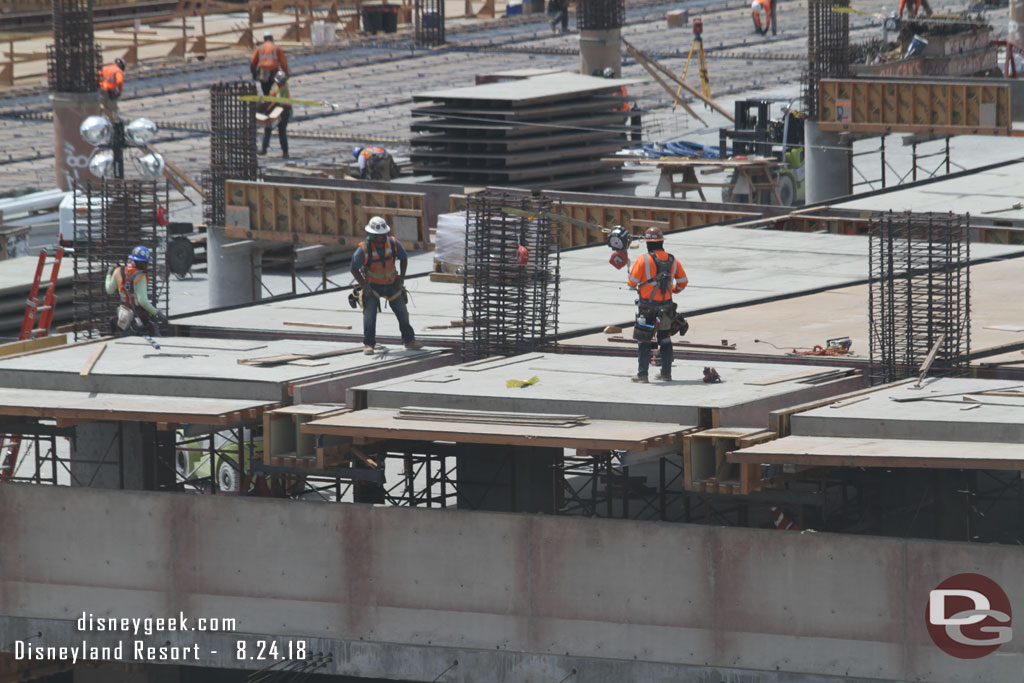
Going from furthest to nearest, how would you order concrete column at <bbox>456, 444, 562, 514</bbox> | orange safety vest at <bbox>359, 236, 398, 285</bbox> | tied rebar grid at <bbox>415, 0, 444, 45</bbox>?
tied rebar grid at <bbox>415, 0, 444, 45</bbox>, orange safety vest at <bbox>359, 236, 398, 285</bbox>, concrete column at <bbox>456, 444, 562, 514</bbox>

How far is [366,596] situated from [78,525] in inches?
183

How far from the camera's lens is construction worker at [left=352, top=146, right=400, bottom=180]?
5956 cm

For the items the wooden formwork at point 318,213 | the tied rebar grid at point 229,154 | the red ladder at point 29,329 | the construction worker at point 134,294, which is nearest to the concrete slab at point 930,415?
the construction worker at point 134,294

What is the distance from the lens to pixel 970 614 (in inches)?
1038

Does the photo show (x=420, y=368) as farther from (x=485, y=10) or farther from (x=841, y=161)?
(x=485, y=10)

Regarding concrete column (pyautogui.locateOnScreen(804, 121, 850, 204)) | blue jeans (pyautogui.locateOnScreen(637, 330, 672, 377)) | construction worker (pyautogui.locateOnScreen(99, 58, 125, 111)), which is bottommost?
blue jeans (pyautogui.locateOnScreen(637, 330, 672, 377))

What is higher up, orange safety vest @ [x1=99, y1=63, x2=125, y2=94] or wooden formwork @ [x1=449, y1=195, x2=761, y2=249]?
orange safety vest @ [x1=99, y1=63, x2=125, y2=94]

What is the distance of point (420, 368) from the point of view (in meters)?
32.2

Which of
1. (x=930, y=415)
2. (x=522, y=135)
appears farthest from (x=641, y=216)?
(x=930, y=415)

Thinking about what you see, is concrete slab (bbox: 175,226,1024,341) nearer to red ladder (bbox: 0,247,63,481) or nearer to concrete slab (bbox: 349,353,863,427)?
red ladder (bbox: 0,247,63,481)

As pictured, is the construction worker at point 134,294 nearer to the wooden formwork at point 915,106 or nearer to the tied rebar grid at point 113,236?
the tied rebar grid at point 113,236

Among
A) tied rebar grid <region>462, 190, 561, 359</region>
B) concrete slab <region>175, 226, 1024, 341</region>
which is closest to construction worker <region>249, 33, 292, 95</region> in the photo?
concrete slab <region>175, 226, 1024, 341</region>

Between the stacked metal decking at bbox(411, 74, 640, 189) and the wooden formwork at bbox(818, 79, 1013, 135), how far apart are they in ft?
22.8

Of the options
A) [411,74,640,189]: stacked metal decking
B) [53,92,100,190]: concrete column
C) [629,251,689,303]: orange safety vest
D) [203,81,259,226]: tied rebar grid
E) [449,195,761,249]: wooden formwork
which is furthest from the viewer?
[53,92,100,190]: concrete column
